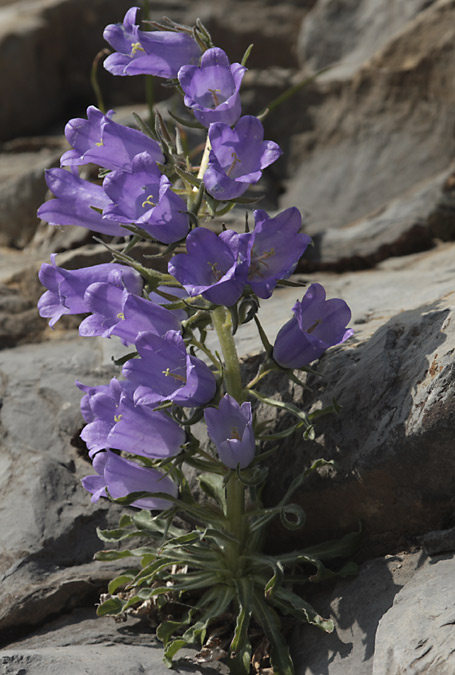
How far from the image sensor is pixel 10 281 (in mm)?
5074

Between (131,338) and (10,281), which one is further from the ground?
(10,281)

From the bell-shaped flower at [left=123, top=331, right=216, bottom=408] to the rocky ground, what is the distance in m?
0.70

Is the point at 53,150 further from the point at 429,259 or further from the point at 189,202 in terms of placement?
the point at 189,202

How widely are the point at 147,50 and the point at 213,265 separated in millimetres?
854

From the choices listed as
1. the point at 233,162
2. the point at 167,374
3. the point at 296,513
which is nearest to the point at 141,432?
the point at 167,374

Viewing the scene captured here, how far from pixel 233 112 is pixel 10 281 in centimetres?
284

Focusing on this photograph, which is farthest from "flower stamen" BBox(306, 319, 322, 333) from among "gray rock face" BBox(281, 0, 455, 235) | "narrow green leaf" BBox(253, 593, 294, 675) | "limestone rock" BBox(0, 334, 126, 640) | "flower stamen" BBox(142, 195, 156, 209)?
"gray rock face" BBox(281, 0, 455, 235)

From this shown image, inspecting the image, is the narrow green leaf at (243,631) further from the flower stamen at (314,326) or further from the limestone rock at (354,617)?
the flower stamen at (314,326)

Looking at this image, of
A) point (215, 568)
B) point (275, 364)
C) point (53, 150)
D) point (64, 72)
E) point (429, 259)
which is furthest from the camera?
point (64, 72)

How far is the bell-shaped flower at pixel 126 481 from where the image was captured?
9.02 feet

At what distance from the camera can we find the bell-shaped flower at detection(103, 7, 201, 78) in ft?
9.05

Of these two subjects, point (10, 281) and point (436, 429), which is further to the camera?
point (10, 281)

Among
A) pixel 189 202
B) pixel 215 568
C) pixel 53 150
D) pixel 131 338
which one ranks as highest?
pixel 53 150

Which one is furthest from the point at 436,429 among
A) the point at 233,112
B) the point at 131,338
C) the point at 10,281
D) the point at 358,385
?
the point at 10,281
